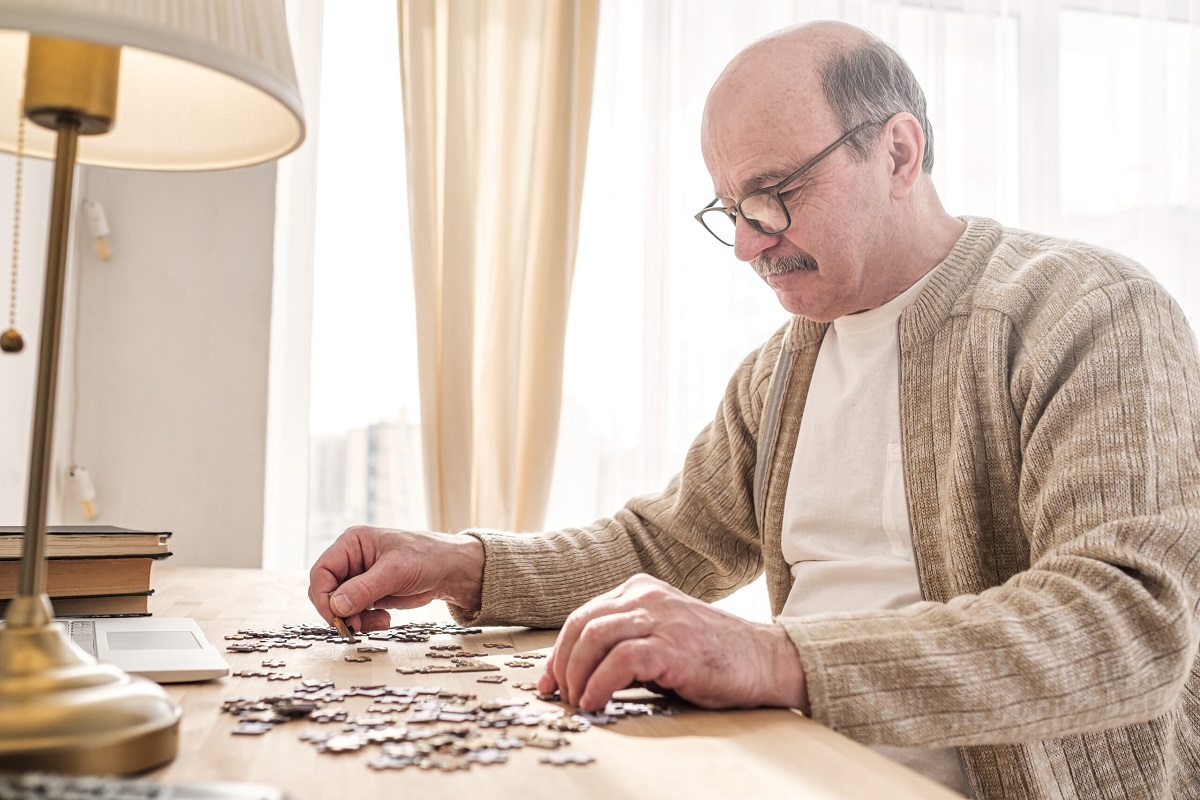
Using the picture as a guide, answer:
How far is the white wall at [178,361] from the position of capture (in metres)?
2.79

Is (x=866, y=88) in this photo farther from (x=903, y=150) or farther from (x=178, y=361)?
(x=178, y=361)

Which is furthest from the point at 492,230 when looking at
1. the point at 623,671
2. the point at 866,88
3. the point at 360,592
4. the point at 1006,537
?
the point at 623,671

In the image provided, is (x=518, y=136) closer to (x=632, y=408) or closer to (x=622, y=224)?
(x=622, y=224)

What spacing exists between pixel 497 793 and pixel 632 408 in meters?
2.56

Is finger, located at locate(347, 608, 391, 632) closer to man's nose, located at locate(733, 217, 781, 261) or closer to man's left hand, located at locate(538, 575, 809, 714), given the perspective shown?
man's left hand, located at locate(538, 575, 809, 714)

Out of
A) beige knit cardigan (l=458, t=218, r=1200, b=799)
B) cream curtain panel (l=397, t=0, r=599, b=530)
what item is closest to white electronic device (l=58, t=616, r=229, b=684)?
beige knit cardigan (l=458, t=218, r=1200, b=799)

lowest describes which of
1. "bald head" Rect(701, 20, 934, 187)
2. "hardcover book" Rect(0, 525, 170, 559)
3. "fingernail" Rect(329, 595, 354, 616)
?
"fingernail" Rect(329, 595, 354, 616)

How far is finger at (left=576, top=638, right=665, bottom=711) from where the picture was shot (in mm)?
972

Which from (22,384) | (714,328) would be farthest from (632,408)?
(22,384)

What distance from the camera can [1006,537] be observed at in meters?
1.41

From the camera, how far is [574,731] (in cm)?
91

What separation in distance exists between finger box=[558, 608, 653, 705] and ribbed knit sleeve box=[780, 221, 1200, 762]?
154 millimetres

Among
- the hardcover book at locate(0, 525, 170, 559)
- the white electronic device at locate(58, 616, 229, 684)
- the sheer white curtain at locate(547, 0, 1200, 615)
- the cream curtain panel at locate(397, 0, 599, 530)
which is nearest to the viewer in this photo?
the white electronic device at locate(58, 616, 229, 684)

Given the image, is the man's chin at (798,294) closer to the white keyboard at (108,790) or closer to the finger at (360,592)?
the finger at (360,592)
